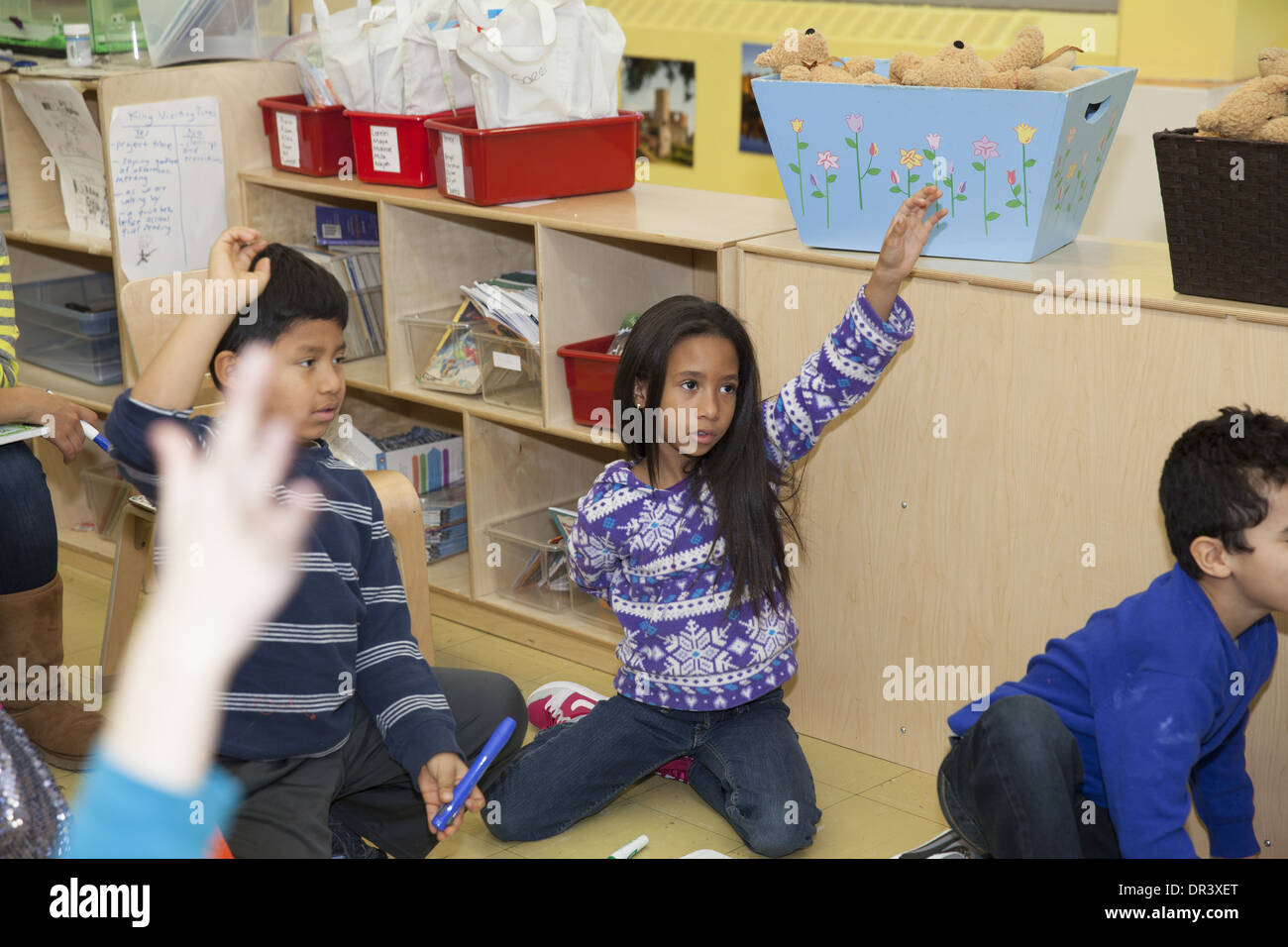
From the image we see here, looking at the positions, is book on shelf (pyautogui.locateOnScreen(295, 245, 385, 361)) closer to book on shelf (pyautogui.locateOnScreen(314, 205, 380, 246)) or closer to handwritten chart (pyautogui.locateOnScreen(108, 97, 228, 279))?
book on shelf (pyautogui.locateOnScreen(314, 205, 380, 246))

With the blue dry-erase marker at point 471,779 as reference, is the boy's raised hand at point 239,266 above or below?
above

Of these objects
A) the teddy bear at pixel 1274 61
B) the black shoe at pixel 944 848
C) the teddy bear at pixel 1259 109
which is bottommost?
the black shoe at pixel 944 848

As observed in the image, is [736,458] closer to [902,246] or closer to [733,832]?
[902,246]

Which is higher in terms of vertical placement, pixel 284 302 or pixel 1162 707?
pixel 284 302

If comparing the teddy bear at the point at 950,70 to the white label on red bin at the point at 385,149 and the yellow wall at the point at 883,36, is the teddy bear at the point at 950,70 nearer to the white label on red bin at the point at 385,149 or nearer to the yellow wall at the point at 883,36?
the white label on red bin at the point at 385,149

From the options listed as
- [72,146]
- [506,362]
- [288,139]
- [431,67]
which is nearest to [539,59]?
[431,67]

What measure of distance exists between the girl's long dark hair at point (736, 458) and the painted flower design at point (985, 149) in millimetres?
414

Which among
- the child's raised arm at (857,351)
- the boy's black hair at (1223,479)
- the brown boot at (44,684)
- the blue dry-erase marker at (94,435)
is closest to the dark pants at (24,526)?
the brown boot at (44,684)

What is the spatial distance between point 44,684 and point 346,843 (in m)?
0.74

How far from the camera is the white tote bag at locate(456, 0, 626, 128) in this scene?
8.08 ft

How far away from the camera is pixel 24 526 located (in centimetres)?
229

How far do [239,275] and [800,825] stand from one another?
108cm

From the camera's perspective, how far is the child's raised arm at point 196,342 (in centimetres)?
149

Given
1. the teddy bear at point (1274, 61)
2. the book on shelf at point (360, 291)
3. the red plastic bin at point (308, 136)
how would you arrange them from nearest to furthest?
the teddy bear at point (1274, 61) < the red plastic bin at point (308, 136) < the book on shelf at point (360, 291)
